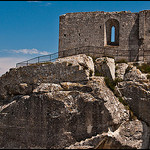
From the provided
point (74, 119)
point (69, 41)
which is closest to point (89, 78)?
point (74, 119)

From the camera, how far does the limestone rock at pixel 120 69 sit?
1633 cm

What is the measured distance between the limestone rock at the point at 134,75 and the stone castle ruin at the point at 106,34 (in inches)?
125

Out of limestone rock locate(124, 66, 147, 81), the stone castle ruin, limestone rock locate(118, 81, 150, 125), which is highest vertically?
the stone castle ruin

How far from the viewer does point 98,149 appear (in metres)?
11.8

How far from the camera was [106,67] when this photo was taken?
16.0 m

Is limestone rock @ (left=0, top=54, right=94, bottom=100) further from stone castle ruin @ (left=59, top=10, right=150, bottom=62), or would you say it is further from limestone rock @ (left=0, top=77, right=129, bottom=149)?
stone castle ruin @ (left=59, top=10, right=150, bottom=62)

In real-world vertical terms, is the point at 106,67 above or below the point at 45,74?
above

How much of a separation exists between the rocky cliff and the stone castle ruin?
8.91 feet

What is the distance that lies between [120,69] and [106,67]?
1.43 meters

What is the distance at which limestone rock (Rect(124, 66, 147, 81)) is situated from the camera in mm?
15397

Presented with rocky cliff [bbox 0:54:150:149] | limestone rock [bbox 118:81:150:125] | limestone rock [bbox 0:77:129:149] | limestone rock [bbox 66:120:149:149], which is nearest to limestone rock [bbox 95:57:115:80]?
rocky cliff [bbox 0:54:150:149]

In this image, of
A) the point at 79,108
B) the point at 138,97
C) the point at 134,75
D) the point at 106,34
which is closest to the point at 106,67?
the point at 134,75

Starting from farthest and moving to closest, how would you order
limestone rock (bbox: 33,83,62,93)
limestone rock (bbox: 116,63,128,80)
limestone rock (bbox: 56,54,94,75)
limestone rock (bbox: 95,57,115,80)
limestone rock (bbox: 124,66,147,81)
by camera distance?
limestone rock (bbox: 116,63,128,80) → limestone rock (bbox: 95,57,115,80) → limestone rock (bbox: 56,54,94,75) → limestone rock (bbox: 124,66,147,81) → limestone rock (bbox: 33,83,62,93)

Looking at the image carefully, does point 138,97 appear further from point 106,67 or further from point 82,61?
point 82,61
